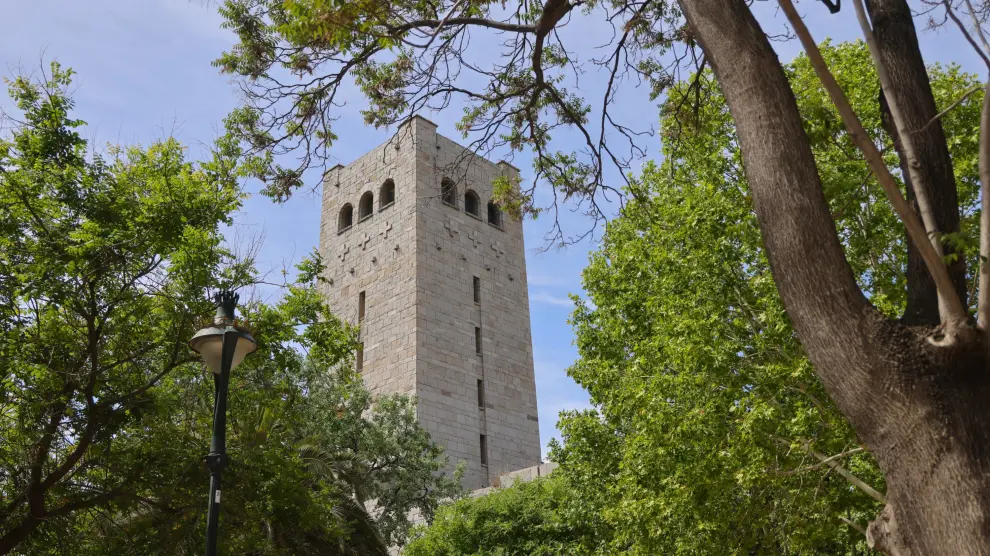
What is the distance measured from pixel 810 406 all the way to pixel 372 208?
2609 centimetres

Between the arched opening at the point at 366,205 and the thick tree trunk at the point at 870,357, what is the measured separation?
32.0 metres

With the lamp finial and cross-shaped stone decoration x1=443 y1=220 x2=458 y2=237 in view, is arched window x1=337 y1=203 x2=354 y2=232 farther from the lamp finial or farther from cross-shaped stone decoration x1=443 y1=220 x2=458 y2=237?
the lamp finial

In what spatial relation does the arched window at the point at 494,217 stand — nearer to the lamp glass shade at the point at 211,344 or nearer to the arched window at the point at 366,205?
the arched window at the point at 366,205

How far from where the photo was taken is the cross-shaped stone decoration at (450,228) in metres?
33.2

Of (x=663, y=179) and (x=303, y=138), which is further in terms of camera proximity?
(x=663, y=179)

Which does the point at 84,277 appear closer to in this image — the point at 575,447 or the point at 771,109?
the point at 771,109

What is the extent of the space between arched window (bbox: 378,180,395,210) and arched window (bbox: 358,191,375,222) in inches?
23.0

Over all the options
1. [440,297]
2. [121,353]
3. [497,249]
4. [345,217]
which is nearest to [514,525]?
[121,353]

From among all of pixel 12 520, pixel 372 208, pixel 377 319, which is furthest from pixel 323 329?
pixel 372 208

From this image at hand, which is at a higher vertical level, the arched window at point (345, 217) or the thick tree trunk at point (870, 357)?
the arched window at point (345, 217)

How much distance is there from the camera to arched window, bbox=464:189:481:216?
35.1 meters

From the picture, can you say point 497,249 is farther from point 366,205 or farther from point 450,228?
point 366,205

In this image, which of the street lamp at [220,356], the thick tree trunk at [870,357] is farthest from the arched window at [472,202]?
the thick tree trunk at [870,357]

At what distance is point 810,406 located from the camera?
1154 cm
